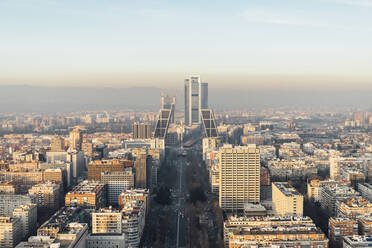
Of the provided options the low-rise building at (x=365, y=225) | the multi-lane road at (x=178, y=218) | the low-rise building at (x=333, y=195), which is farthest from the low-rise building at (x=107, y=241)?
the low-rise building at (x=333, y=195)

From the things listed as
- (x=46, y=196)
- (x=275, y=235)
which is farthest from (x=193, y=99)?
(x=275, y=235)

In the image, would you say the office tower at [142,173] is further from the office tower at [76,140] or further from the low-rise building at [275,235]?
the office tower at [76,140]

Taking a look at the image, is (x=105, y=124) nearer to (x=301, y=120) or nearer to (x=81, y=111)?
(x=81, y=111)

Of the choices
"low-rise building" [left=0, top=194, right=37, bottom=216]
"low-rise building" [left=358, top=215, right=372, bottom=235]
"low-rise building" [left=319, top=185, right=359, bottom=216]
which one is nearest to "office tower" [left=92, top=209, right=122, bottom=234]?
"low-rise building" [left=0, top=194, right=37, bottom=216]

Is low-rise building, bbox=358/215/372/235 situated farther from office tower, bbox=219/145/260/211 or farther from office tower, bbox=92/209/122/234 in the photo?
office tower, bbox=92/209/122/234

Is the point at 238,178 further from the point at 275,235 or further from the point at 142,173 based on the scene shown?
the point at 275,235

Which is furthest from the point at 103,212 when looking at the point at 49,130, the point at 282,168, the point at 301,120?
the point at 301,120
